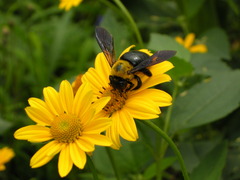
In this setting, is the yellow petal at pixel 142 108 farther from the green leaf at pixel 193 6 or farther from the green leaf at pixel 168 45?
the green leaf at pixel 193 6

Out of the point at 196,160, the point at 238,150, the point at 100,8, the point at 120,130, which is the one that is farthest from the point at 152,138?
the point at 100,8

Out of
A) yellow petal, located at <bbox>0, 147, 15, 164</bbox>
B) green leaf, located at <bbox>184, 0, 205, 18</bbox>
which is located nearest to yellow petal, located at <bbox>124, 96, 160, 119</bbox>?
yellow petal, located at <bbox>0, 147, 15, 164</bbox>

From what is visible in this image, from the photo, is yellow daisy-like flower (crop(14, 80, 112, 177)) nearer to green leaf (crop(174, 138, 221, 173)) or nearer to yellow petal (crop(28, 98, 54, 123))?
yellow petal (crop(28, 98, 54, 123))

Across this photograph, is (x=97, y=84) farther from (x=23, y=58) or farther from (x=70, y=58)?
(x=70, y=58)

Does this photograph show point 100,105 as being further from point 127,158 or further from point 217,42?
point 217,42

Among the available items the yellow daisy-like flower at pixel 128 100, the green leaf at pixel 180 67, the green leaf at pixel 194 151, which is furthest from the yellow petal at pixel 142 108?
the green leaf at pixel 194 151

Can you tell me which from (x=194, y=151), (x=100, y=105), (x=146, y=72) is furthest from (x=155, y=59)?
(x=194, y=151)
